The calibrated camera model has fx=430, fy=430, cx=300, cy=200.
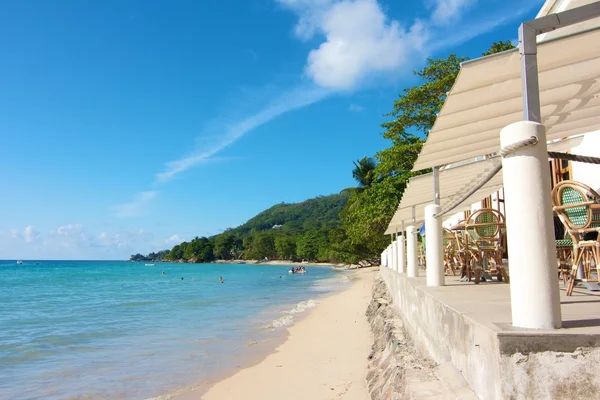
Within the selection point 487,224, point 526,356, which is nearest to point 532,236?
point 526,356

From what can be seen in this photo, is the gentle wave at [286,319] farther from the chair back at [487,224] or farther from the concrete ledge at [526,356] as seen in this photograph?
the concrete ledge at [526,356]

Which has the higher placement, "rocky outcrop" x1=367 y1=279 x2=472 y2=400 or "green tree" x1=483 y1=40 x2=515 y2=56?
"green tree" x1=483 y1=40 x2=515 y2=56

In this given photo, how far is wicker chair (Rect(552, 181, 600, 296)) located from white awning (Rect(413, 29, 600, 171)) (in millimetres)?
872

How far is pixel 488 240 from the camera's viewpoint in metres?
5.55

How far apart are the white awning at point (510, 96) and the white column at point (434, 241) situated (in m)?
0.77

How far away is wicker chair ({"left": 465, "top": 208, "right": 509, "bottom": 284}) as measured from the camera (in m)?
5.45

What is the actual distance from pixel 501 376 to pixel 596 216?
231 cm

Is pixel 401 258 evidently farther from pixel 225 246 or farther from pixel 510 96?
pixel 225 246

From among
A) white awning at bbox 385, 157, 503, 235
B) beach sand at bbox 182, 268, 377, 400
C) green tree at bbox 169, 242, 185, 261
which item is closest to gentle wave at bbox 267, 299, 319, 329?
beach sand at bbox 182, 268, 377, 400

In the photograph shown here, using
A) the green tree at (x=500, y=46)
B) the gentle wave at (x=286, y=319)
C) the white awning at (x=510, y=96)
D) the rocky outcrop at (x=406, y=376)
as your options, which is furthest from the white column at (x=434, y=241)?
the green tree at (x=500, y=46)

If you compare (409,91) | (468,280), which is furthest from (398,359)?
(409,91)

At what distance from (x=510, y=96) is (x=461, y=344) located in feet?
7.59

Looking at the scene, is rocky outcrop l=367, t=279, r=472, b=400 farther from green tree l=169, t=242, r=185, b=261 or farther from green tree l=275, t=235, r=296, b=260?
green tree l=169, t=242, r=185, b=261

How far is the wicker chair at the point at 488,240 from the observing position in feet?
17.9
